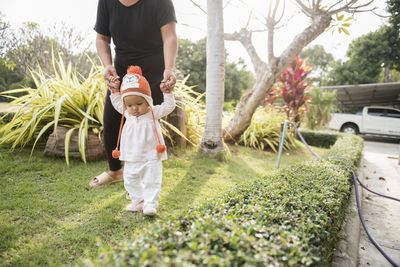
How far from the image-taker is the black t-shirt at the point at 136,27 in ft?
6.21

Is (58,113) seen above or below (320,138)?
above

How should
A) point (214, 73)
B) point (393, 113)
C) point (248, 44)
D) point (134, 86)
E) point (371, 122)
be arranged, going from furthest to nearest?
point (371, 122) < point (393, 113) < point (248, 44) < point (214, 73) < point (134, 86)

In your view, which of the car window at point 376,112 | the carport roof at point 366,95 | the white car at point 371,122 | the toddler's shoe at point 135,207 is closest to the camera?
the toddler's shoe at point 135,207

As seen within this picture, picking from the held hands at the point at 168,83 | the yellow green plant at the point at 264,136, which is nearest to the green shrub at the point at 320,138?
the yellow green plant at the point at 264,136

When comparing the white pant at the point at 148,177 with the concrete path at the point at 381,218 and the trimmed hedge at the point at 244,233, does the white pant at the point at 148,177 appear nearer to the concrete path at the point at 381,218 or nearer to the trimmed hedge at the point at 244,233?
the trimmed hedge at the point at 244,233

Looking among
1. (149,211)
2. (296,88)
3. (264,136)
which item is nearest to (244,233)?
(149,211)

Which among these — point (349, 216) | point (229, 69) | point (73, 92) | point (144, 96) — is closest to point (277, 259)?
point (144, 96)

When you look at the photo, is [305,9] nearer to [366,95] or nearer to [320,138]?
[320,138]

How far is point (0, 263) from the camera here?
1.21 meters

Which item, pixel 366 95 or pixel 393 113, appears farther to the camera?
pixel 366 95

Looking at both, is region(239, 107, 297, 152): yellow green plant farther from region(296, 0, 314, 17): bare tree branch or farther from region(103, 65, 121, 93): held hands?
region(103, 65, 121, 93): held hands

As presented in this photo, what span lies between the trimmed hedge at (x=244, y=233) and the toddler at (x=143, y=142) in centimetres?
62

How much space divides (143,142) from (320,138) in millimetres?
7306

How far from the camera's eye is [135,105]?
1.73m
